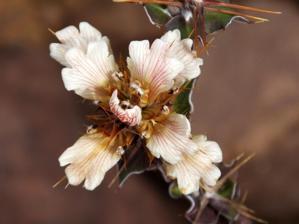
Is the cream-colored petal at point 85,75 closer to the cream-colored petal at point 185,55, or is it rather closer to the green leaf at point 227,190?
the cream-colored petal at point 185,55

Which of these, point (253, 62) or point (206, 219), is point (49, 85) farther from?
point (206, 219)

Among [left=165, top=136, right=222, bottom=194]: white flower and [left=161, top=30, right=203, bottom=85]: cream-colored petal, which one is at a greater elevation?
[left=161, top=30, right=203, bottom=85]: cream-colored petal

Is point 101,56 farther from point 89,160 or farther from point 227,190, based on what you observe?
point 227,190

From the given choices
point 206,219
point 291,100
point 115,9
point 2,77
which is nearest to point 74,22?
point 115,9

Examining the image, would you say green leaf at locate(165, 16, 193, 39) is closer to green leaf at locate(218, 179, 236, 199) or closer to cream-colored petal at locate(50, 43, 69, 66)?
cream-colored petal at locate(50, 43, 69, 66)

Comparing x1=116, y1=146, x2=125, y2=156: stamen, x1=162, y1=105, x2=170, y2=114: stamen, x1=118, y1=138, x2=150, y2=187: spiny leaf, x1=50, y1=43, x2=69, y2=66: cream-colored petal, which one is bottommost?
x1=118, y1=138, x2=150, y2=187: spiny leaf

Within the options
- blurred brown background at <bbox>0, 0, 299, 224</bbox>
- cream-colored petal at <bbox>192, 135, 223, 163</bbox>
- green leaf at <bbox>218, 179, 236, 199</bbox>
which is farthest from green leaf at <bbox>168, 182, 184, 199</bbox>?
blurred brown background at <bbox>0, 0, 299, 224</bbox>

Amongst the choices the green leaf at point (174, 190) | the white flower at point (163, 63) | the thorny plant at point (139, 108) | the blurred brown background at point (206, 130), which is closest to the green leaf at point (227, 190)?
the green leaf at point (174, 190)
